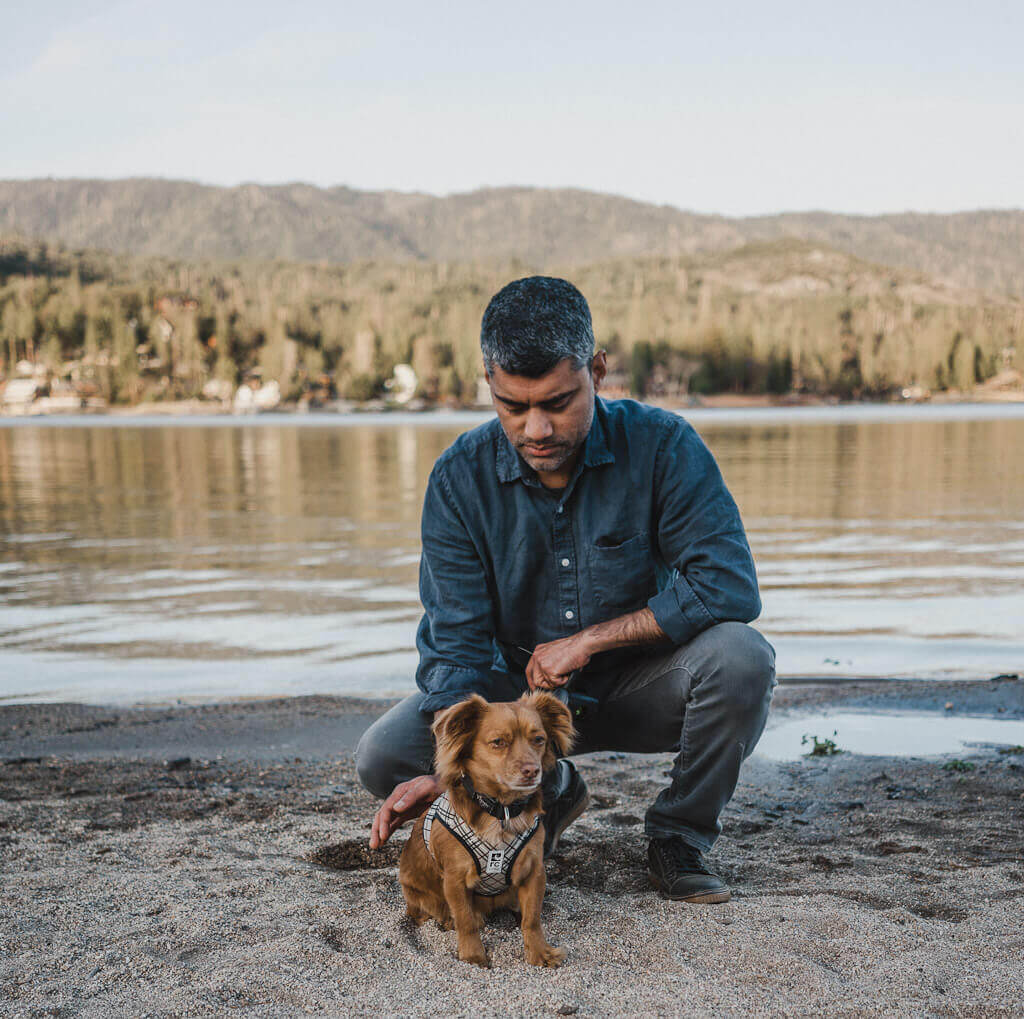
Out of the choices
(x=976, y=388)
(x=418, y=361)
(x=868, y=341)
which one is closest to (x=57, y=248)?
(x=418, y=361)

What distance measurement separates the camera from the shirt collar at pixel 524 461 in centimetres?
418

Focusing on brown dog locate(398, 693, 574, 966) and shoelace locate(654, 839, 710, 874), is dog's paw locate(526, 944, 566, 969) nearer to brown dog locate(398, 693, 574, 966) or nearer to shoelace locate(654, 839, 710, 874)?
brown dog locate(398, 693, 574, 966)

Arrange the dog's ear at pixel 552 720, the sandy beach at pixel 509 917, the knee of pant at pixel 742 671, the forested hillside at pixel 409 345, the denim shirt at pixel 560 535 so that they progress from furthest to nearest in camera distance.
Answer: the forested hillside at pixel 409 345 → the denim shirt at pixel 560 535 → the knee of pant at pixel 742 671 → the dog's ear at pixel 552 720 → the sandy beach at pixel 509 917

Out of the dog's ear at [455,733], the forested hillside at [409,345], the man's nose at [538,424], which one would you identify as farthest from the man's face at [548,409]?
the forested hillside at [409,345]

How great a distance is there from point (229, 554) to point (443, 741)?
1368 centimetres

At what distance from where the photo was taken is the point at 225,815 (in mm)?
4977

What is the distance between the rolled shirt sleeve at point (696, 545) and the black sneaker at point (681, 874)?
2.63ft

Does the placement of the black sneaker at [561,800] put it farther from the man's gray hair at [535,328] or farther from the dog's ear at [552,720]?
the man's gray hair at [535,328]

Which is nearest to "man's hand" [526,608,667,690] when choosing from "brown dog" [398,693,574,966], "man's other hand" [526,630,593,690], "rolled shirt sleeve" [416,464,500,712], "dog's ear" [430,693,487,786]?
"man's other hand" [526,630,593,690]

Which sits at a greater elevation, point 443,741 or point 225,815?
point 443,741

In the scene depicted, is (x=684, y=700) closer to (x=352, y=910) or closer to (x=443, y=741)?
(x=443, y=741)

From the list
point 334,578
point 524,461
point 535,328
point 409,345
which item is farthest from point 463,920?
point 409,345

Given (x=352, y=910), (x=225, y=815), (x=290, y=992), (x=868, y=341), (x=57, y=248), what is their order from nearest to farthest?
(x=290, y=992) < (x=352, y=910) < (x=225, y=815) < (x=868, y=341) < (x=57, y=248)

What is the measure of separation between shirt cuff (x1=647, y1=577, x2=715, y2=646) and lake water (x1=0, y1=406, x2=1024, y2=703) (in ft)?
16.3
